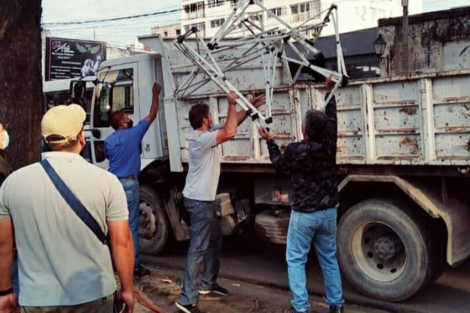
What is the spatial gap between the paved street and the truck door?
1.79 m

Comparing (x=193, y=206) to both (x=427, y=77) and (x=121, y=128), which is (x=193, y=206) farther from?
(x=427, y=77)

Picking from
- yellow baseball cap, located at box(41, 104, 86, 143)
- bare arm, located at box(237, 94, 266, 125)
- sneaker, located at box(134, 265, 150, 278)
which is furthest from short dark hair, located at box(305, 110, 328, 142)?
sneaker, located at box(134, 265, 150, 278)

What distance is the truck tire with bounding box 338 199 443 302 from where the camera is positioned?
502cm

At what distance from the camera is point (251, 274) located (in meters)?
6.38

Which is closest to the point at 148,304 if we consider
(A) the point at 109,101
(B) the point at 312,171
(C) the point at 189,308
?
(C) the point at 189,308

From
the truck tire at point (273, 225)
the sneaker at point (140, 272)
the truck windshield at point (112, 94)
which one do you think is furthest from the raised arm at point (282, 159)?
the truck windshield at point (112, 94)

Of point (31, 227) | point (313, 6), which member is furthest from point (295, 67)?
point (313, 6)

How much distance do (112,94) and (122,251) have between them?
519 cm

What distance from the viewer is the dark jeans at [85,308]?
2.52 meters

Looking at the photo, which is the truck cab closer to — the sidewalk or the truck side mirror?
the truck side mirror

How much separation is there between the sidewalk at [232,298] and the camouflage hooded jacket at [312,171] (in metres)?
1.15

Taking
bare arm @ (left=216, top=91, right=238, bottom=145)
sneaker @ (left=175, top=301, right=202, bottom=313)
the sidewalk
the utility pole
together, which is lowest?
the sidewalk

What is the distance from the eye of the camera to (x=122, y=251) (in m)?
2.66

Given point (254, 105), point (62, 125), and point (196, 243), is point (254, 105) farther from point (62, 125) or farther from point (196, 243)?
point (62, 125)
